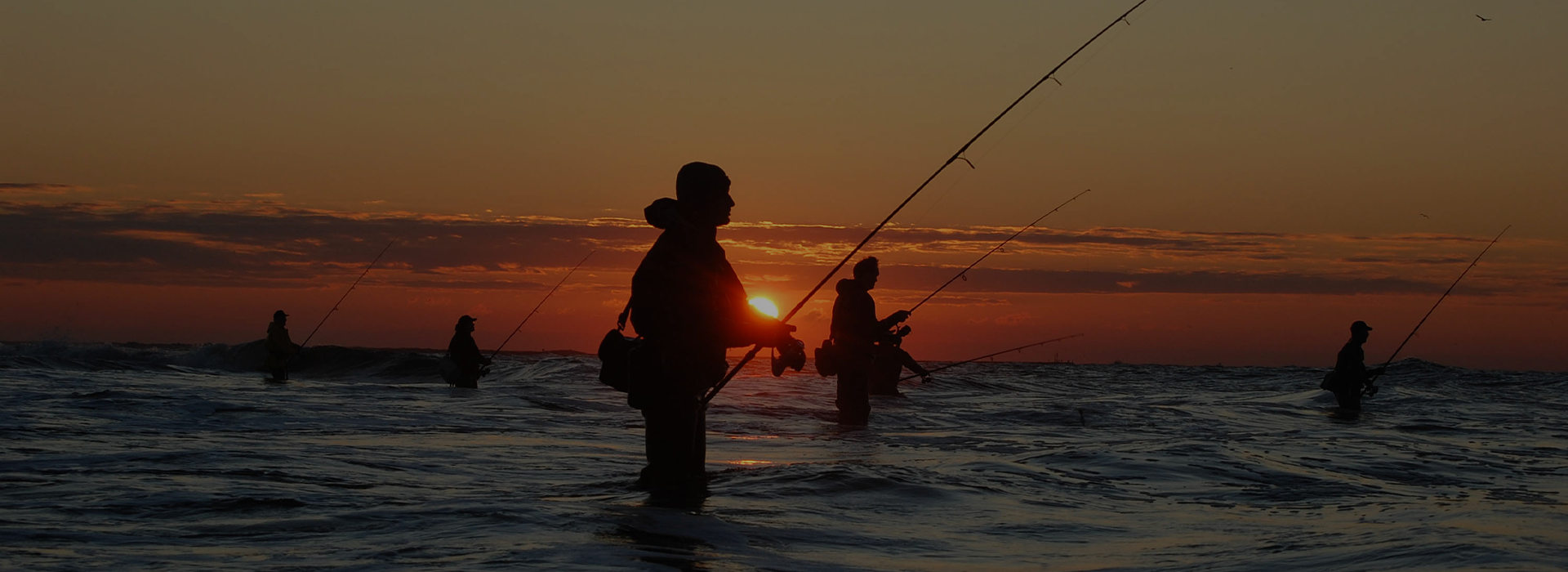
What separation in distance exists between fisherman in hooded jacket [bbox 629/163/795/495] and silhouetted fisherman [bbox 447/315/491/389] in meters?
14.3

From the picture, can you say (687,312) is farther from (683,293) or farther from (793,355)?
(793,355)

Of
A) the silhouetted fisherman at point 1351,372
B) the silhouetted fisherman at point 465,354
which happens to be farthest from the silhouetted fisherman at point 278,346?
the silhouetted fisherman at point 1351,372

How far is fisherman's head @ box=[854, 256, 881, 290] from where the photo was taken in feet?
36.7

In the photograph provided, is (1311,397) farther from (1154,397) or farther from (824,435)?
(824,435)

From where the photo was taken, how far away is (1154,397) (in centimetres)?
2155

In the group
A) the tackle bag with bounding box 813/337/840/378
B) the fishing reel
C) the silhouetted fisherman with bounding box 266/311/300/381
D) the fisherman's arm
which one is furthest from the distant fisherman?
the silhouetted fisherman with bounding box 266/311/300/381

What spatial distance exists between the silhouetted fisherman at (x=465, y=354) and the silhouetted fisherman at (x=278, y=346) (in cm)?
409

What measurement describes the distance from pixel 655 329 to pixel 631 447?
4.09 m

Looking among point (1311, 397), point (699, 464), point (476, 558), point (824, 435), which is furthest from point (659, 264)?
point (1311, 397)

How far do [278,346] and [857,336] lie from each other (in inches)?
558

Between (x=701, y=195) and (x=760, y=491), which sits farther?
(x=760, y=491)

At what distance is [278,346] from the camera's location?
21.3 m

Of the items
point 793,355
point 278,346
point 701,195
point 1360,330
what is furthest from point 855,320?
point 278,346

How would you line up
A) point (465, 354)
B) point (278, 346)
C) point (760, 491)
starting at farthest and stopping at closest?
point (278, 346) < point (465, 354) < point (760, 491)
